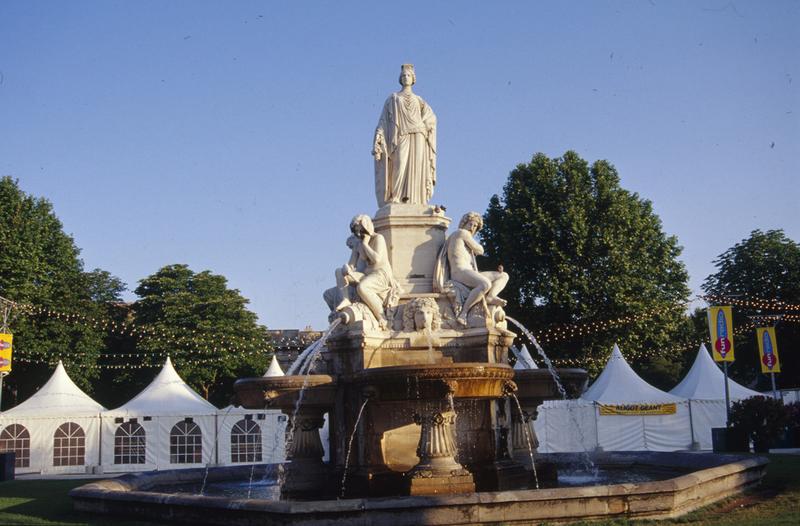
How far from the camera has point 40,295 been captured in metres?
38.6

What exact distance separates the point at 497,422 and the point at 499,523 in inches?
142

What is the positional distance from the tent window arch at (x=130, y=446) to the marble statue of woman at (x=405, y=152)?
18.4 metres

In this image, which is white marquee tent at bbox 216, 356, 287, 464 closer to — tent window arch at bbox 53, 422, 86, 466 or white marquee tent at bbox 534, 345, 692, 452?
tent window arch at bbox 53, 422, 86, 466

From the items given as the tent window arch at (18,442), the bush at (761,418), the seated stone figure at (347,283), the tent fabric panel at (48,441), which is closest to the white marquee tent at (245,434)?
the tent fabric panel at (48,441)

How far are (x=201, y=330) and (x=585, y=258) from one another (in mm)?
22743

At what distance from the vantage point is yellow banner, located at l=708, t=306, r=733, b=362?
25969 mm

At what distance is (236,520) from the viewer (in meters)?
9.02

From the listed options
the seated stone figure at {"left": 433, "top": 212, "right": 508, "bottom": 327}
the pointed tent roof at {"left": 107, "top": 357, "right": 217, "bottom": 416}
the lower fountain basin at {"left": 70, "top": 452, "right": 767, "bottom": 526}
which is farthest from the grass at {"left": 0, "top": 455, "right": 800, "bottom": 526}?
the pointed tent roof at {"left": 107, "top": 357, "right": 217, "bottom": 416}

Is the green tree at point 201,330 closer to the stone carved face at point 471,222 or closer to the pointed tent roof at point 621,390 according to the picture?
the pointed tent roof at point 621,390

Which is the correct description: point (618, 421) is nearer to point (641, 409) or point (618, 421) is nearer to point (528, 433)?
point (641, 409)

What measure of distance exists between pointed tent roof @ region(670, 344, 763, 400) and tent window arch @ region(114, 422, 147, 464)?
1932 centimetres

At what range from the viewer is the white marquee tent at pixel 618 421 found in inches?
1155

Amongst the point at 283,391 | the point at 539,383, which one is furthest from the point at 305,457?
the point at 539,383

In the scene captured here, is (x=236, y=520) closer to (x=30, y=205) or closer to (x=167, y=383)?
(x=167, y=383)
